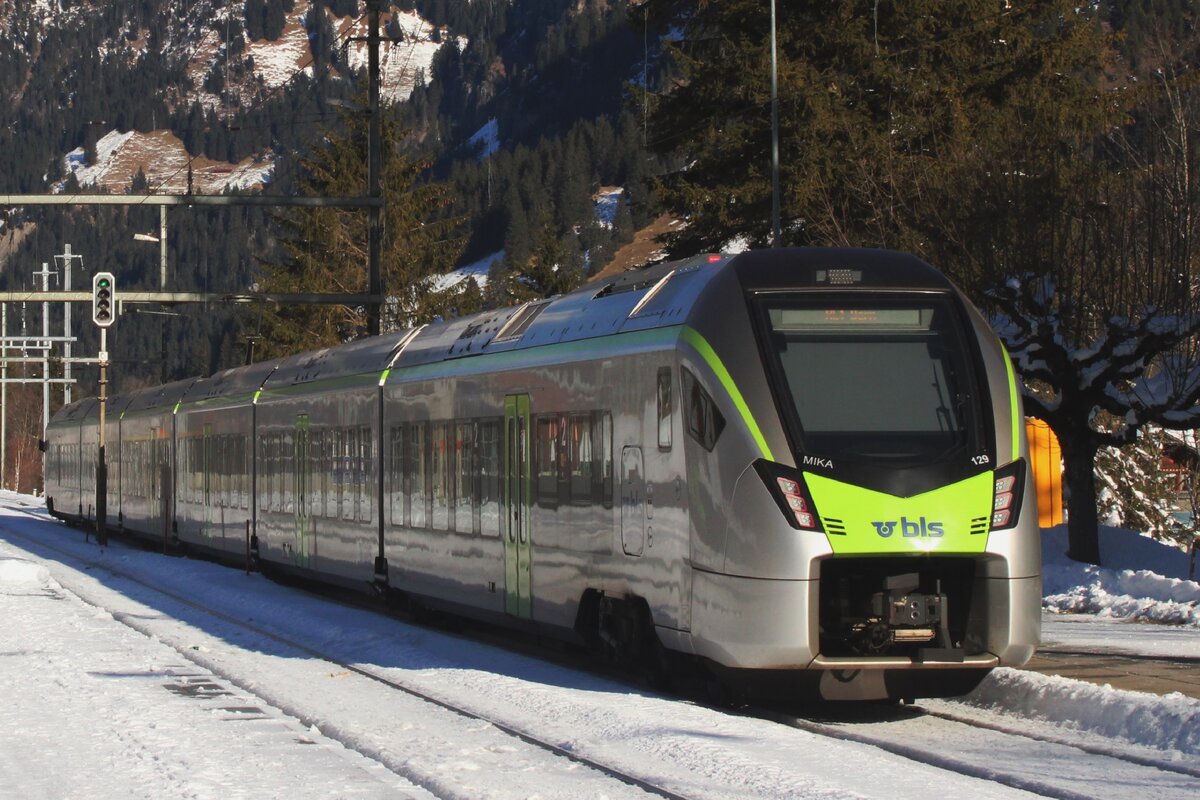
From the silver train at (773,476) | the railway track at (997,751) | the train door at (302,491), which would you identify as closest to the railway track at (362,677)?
the silver train at (773,476)

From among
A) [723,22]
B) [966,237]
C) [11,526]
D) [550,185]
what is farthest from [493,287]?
[966,237]

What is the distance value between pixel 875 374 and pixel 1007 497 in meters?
1.19

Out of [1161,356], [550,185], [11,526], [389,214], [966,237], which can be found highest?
[550,185]

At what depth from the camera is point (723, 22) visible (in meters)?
38.4

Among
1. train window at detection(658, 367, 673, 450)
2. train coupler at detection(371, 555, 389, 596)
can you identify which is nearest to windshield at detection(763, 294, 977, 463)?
train window at detection(658, 367, 673, 450)

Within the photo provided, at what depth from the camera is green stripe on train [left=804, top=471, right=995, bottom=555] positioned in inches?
457

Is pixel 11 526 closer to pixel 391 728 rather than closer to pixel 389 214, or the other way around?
pixel 389 214

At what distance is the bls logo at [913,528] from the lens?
11625 mm

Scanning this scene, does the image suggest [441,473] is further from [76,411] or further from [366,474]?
[76,411]

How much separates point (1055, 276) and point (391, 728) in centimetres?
1555

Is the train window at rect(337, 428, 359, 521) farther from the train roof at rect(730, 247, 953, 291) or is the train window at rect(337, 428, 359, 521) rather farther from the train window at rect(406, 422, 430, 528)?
the train roof at rect(730, 247, 953, 291)

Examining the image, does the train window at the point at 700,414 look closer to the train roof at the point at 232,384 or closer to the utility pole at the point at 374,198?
the train roof at the point at 232,384

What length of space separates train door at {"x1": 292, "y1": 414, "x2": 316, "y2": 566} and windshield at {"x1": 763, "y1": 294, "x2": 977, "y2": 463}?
13223 mm

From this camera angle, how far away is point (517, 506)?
16.4m
